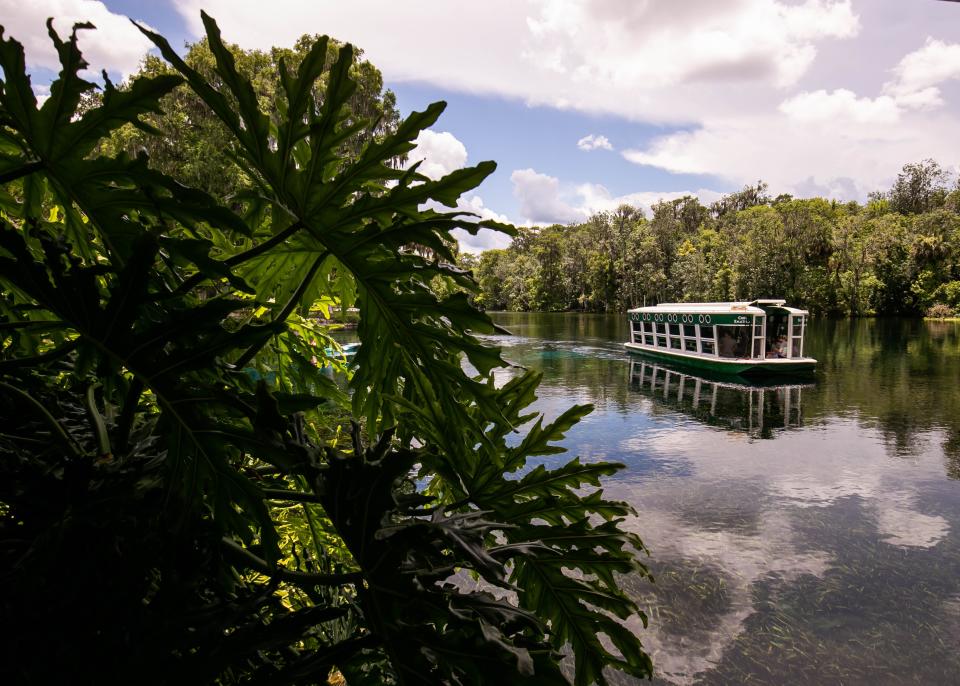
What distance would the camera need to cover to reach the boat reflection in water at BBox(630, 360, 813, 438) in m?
10.6

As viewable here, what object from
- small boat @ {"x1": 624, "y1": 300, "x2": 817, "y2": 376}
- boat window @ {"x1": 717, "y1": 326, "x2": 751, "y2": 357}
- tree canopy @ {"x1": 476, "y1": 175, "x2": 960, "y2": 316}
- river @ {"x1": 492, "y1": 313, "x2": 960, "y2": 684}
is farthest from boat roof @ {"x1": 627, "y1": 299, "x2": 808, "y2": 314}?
tree canopy @ {"x1": 476, "y1": 175, "x2": 960, "y2": 316}

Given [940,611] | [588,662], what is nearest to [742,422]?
[940,611]

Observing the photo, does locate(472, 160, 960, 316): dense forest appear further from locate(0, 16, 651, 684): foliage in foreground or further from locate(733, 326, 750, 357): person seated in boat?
locate(0, 16, 651, 684): foliage in foreground

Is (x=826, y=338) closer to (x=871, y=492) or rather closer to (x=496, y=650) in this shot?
(x=871, y=492)

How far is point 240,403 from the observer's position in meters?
0.64

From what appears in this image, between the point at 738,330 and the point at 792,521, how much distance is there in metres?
9.37

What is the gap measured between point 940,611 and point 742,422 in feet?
20.4

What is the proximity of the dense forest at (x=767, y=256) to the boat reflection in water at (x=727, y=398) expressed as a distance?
10330 millimetres

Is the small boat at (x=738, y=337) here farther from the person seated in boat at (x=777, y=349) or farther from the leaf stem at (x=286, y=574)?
the leaf stem at (x=286, y=574)

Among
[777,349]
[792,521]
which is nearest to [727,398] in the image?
[777,349]

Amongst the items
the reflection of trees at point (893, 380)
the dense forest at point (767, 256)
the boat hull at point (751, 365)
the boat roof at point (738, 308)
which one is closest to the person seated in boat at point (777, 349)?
the boat hull at point (751, 365)

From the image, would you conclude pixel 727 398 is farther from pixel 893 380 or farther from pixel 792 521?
pixel 792 521

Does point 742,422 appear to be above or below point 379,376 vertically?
below

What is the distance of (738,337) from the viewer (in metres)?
14.8
